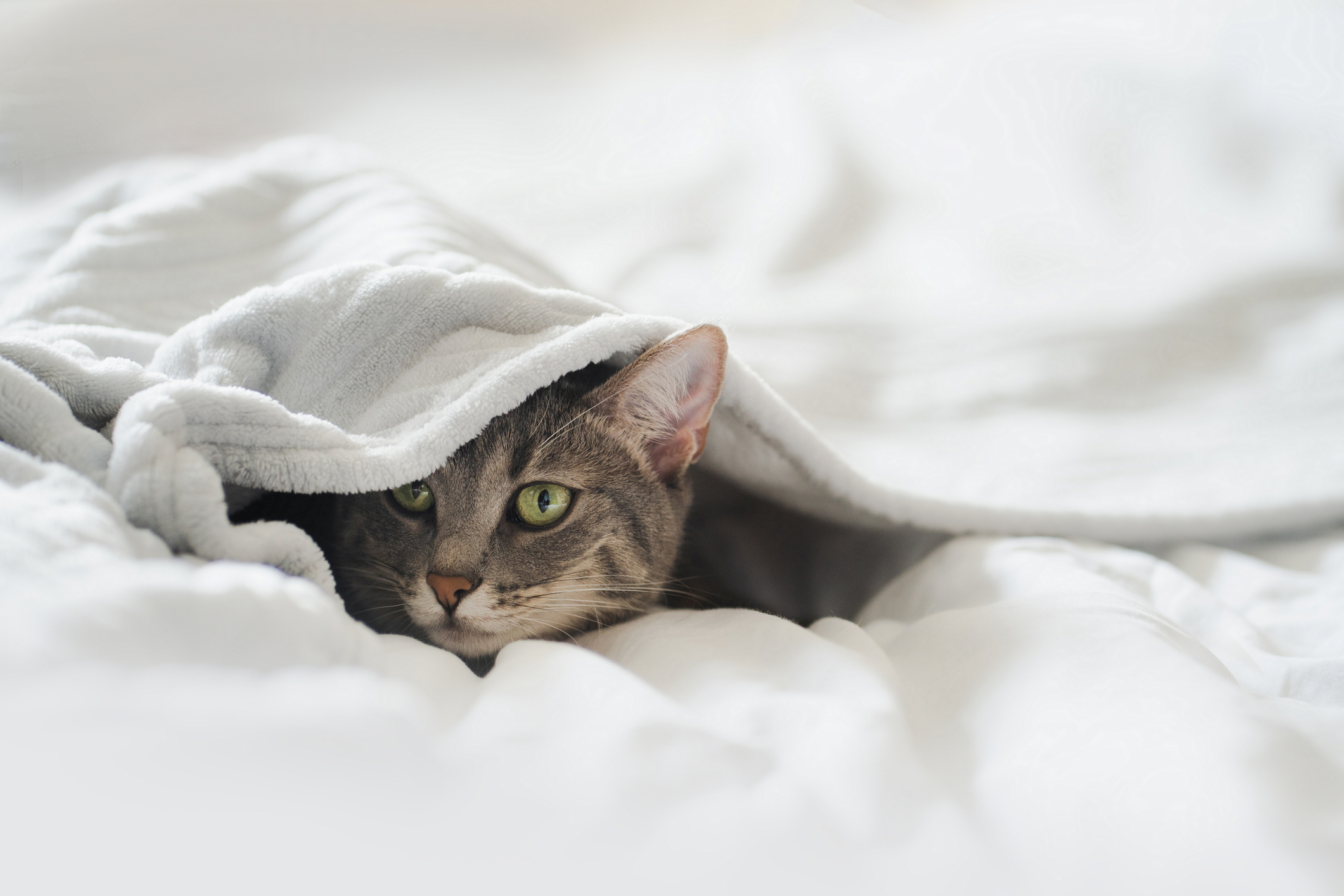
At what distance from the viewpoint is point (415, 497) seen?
1.06m

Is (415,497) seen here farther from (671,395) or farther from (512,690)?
(512,690)

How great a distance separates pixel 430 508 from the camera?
1058 mm

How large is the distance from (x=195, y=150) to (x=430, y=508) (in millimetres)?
1314

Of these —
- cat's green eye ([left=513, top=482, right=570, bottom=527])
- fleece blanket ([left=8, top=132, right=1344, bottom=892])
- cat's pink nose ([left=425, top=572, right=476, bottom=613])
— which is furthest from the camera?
cat's green eye ([left=513, top=482, right=570, bottom=527])

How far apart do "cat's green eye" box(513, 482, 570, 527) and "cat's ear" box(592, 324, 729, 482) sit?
13 cm

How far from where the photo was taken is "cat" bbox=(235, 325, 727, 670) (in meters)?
0.98

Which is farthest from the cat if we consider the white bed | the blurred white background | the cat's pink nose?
the blurred white background

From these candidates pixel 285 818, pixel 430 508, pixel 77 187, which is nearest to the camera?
pixel 285 818

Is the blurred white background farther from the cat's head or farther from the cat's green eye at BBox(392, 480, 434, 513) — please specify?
the cat's green eye at BBox(392, 480, 434, 513)

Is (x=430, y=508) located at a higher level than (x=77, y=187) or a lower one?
lower

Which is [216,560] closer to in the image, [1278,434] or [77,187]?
[77,187]

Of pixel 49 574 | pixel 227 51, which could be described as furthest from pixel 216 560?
pixel 227 51

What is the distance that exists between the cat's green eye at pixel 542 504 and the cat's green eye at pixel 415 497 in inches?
4.4

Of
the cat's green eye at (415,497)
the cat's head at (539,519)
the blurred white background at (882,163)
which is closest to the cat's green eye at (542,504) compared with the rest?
the cat's head at (539,519)
